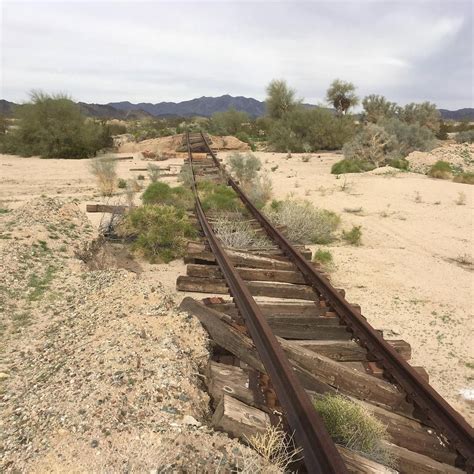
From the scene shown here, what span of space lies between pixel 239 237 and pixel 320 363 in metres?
4.33

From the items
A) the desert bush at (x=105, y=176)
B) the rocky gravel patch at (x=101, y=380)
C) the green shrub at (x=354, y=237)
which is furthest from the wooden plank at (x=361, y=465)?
the desert bush at (x=105, y=176)

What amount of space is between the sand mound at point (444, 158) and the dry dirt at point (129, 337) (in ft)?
39.7

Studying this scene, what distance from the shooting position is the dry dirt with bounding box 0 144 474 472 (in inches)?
106

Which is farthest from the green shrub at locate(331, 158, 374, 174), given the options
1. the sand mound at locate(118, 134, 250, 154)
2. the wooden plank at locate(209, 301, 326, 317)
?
the wooden plank at locate(209, 301, 326, 317)

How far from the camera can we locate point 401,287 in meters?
7.11

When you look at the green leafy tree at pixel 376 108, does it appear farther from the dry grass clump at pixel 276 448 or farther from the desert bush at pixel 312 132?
the dry grass clump at pixel 276 448

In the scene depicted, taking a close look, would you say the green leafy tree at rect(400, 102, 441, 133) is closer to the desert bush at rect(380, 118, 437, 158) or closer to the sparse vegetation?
the desert bush at rect(380, 118, 437, 158)

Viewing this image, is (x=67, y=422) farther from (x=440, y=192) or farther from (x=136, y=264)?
(x=440, y=192)

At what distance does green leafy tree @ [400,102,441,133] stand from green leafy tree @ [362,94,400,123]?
951 millimetres

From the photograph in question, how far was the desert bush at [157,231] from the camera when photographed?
783cm

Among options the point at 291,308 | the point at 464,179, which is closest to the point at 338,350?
the point at 291,308

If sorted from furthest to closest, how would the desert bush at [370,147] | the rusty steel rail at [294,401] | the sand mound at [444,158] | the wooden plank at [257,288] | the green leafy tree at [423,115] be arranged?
the green leafy tree at [423,115] < the desert bush at [370,147] < the sand mound at [444,158] < the wooden plank at [257,288] < the rusty steel rail at [294,401]

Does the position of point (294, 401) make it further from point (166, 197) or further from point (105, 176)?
point (105, 176)

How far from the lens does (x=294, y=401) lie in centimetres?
309
